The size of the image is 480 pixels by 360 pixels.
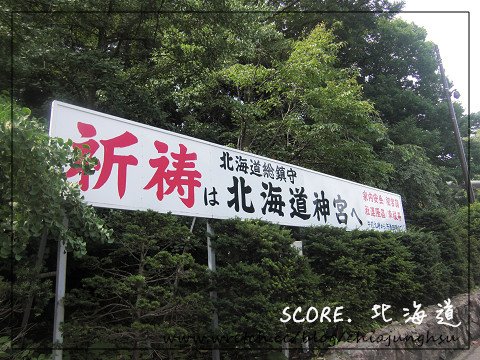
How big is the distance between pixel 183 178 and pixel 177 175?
0.09 m

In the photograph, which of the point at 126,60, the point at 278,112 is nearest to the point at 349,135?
the point at 278,112

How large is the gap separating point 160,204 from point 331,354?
2656 mm

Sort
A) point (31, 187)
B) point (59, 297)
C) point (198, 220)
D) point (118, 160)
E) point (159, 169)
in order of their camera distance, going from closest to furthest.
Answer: point (31, 187) < point (59, 297) < point (118, 160) < point (159, 169) < point (198, 220)

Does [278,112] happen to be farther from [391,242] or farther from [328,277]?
[328,277]

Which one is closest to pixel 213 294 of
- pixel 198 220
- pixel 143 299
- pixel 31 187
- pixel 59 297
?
pixel 143 299

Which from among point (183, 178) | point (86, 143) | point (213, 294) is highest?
point (86, 143)

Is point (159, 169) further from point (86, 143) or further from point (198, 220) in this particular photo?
point (198, 220)

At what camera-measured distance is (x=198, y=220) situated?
6047mm

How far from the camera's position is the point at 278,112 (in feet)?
34.5

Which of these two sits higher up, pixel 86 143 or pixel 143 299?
pixel 86 143

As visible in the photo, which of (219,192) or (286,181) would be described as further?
(286,181)

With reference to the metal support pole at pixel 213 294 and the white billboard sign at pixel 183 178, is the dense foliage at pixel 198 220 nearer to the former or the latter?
the metal support pole at pixel 213 294

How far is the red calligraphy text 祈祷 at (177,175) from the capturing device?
4.05 metres

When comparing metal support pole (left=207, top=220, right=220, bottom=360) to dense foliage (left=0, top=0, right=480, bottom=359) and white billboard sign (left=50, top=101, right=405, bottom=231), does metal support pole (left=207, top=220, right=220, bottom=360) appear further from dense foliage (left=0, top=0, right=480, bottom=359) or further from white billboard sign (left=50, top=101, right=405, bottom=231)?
white billboard sign (left=50, top=101, right=405, bottom=231)
